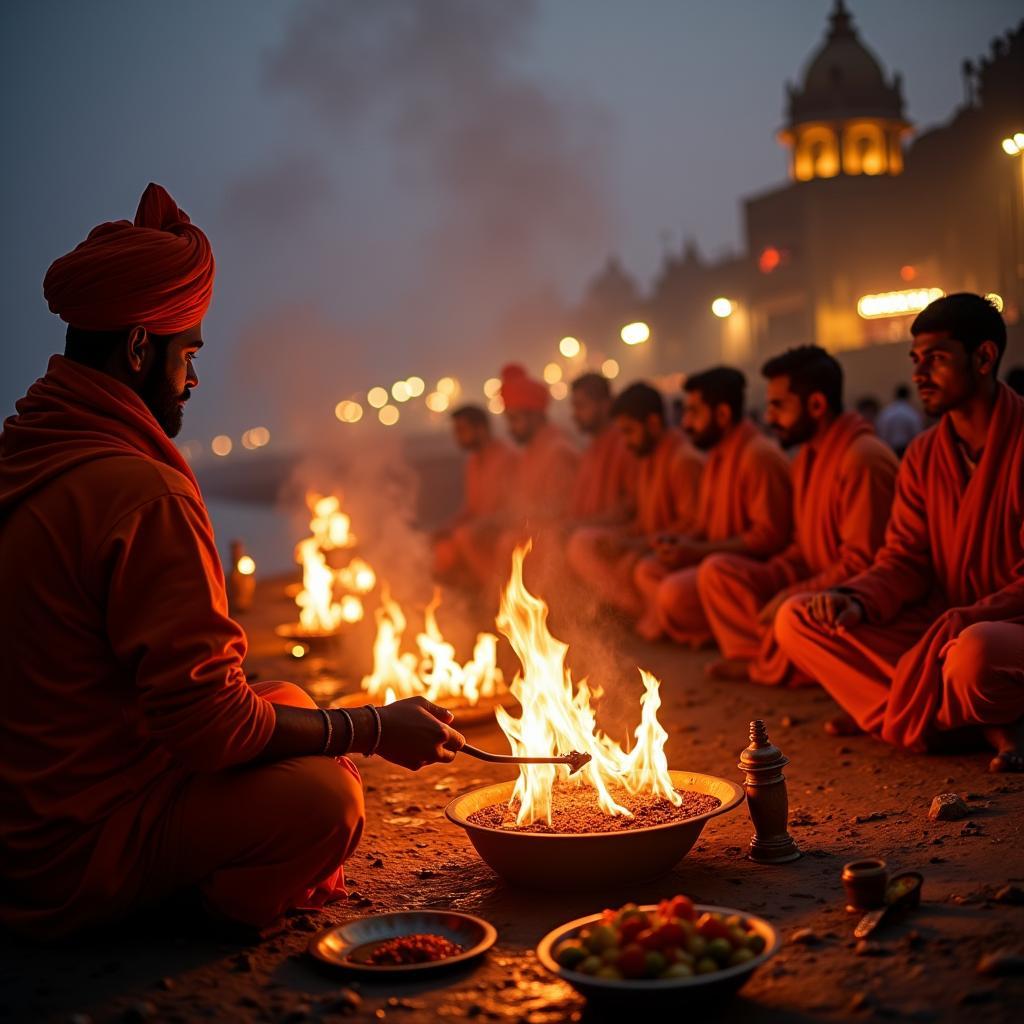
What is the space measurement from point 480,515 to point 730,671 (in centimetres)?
635

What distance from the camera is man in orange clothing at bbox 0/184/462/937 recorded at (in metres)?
3.42

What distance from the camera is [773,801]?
13.7 ft

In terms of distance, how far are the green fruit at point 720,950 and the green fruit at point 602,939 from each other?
0.25 metres

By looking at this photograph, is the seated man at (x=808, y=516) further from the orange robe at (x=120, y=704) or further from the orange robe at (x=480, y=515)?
the orange robe at (x=480, y=515)

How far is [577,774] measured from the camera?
14.8 feet

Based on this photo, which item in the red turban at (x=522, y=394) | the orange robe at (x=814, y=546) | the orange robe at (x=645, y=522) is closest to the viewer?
the orange robe at (x=814, y=546)

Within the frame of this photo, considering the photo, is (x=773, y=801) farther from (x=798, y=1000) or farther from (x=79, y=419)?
(x=79, y=419)

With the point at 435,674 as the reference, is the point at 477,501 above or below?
A: above

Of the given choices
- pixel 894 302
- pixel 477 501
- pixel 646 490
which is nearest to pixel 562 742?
pixel 646 490

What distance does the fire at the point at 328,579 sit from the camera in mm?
10383

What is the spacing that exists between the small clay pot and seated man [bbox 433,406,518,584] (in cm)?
965

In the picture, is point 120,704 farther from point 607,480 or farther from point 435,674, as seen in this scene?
point 607,480

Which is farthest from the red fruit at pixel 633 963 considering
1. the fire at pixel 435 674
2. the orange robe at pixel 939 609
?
the fire at pixel 435 674

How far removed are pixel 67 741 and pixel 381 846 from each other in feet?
5.49
